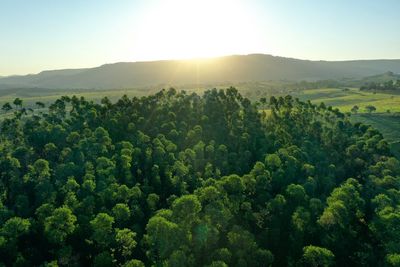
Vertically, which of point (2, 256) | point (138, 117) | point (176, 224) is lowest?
point (2, 256)

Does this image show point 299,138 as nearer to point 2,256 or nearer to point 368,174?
point 368,174

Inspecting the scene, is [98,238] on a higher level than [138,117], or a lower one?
lower

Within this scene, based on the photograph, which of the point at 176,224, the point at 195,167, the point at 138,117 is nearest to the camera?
the point at 176,224

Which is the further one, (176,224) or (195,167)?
(195,167)

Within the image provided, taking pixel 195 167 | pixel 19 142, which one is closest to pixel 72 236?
pixel 195 167

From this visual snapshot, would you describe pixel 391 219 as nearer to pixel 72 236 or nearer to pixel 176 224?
pixel 176 224

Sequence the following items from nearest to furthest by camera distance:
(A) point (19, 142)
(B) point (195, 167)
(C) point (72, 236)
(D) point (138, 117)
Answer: (C) point (72, 236) → (B) point (195, 167) → (A) point (19, 142) → (D) point (138, 117)
